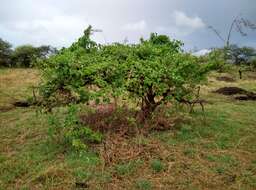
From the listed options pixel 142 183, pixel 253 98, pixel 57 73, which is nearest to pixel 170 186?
pixel 142 183

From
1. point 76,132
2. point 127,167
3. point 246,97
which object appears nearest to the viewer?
point 127,167

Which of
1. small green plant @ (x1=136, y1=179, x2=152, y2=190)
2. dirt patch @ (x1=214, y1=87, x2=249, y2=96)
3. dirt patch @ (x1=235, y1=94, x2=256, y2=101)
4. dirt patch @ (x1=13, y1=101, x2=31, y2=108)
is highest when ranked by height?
dirt patch @ (x1=214, y1=87, x2=249, y2=96)

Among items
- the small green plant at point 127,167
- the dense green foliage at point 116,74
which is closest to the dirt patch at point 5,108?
the dense green foliage at point 116,74

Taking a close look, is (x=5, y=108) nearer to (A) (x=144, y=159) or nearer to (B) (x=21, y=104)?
(B) (x=21, y=104)

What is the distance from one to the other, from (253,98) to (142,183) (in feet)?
46.0

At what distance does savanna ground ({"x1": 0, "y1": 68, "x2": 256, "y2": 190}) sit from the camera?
27.0 ft

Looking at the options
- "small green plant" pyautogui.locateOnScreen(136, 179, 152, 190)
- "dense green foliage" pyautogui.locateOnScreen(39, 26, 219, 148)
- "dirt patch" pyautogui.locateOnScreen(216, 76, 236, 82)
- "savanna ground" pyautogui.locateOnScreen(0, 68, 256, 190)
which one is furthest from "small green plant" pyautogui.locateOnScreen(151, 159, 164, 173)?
"dirt patch" pyautogui.locateOnScreen(216, 76, 236, 82)

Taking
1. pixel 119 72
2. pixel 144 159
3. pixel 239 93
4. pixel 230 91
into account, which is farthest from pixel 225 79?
pixel 144 159

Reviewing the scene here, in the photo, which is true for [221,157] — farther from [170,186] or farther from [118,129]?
[118,129]

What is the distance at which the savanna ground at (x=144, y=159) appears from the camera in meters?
8.23

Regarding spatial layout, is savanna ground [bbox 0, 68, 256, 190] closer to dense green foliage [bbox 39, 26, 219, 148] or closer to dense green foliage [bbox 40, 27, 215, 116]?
dense green foliage [bbox 39, 26, 219, 148]

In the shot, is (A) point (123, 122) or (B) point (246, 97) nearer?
(A) point (123, 122)

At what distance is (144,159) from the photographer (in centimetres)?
932

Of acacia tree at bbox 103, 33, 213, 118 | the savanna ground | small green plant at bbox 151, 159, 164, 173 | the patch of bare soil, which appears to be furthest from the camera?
the patch of bare soil
